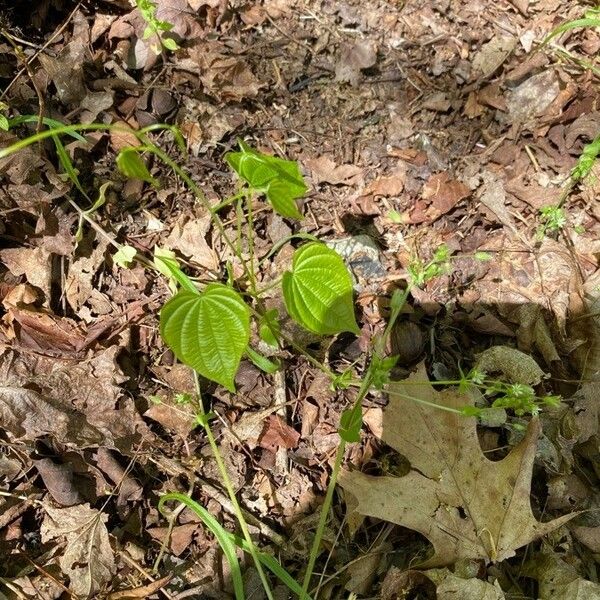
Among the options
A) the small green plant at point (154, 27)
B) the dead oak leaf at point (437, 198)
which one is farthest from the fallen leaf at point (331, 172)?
the small green plant at point (154, 27)

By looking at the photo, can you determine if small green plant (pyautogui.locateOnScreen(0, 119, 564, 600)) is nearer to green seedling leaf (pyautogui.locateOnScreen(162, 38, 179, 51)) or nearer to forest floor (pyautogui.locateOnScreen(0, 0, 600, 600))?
forest floor (pyautogui.locateOnScreen(0, 0, 600, 600))

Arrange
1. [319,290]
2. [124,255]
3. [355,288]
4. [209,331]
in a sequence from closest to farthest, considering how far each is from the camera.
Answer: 1. [209,331]
2. [319,290]
3. [124,255]
4. [355,288]

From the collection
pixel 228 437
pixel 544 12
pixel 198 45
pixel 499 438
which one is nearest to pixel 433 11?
pixel 544 12

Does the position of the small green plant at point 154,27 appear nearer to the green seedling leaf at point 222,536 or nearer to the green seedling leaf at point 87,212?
the green seedling leaf at point 87,212

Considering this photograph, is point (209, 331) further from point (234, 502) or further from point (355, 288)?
point (355, 288)

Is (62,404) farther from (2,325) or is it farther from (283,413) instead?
(283,413)

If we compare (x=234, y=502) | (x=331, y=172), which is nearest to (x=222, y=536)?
(x=234, y=502)
